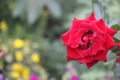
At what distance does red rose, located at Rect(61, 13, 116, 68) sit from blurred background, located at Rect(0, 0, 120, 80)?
1201 mm

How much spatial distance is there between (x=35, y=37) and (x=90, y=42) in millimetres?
2941

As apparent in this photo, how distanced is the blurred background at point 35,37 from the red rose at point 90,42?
120cm

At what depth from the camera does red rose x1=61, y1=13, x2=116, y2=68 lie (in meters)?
1.18

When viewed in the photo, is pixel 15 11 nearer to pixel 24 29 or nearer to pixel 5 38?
Result: pixel 24 29

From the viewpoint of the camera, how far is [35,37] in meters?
4.12

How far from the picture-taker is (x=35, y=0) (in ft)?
13.8

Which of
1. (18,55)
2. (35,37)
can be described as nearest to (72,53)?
(18,55)

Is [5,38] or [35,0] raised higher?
[35,0]

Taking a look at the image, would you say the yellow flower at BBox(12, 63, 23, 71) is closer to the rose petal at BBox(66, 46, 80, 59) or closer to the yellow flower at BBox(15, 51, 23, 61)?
the yellow flower at BBox(15, 51, 23, 61)

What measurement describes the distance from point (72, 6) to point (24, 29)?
0.56 metres

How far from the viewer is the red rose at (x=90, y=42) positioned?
1178 mm

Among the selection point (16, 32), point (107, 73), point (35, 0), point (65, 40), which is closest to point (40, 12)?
point (35, 0)

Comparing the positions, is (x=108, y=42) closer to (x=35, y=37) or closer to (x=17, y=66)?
(x=17, y=66)

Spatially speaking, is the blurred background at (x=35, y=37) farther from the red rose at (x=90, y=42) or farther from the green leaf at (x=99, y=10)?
the red rose at (x=90, y=42)
